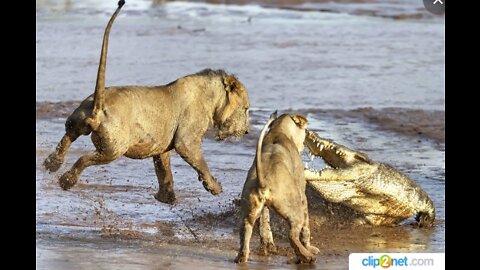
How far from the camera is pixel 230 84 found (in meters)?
9.59

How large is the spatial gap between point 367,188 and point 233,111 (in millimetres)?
1289

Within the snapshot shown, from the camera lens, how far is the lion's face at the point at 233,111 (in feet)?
31.5

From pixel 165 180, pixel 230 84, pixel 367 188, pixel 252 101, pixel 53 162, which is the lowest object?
pixel 252 101

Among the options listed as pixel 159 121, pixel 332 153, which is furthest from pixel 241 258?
pixel 332 153

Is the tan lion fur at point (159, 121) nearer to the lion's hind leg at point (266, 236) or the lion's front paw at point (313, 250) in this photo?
the lion's hind leg at point (266, 236)

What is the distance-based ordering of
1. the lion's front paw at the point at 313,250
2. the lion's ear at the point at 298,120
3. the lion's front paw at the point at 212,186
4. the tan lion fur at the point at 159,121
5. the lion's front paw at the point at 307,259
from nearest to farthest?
the lion's front paw at the point at 307,259, the lion's front paw at the point at 313,250, the tan lion fur at the point at 159,121, the lion's ear at the point at 298,120, the lion's front paw at the point at 212,186

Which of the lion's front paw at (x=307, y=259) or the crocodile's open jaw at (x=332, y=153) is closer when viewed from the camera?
the lion's front paw at (x=307, y=259)

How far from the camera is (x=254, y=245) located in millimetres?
8844

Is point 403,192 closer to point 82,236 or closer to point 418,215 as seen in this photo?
point 418,215

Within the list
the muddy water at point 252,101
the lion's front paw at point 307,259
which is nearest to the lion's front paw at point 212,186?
the muddy water at point 252,101

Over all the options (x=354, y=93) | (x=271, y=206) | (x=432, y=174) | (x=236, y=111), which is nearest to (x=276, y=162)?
(x=271, y=206)

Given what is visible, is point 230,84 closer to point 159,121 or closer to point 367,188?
point 159,121

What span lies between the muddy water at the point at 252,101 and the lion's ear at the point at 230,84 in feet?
3.48

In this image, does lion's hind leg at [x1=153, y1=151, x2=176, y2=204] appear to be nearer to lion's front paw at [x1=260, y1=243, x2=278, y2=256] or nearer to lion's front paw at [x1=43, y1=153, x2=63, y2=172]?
lion's front paw at [x1=43, y1=153, x2=63, y2=172]
